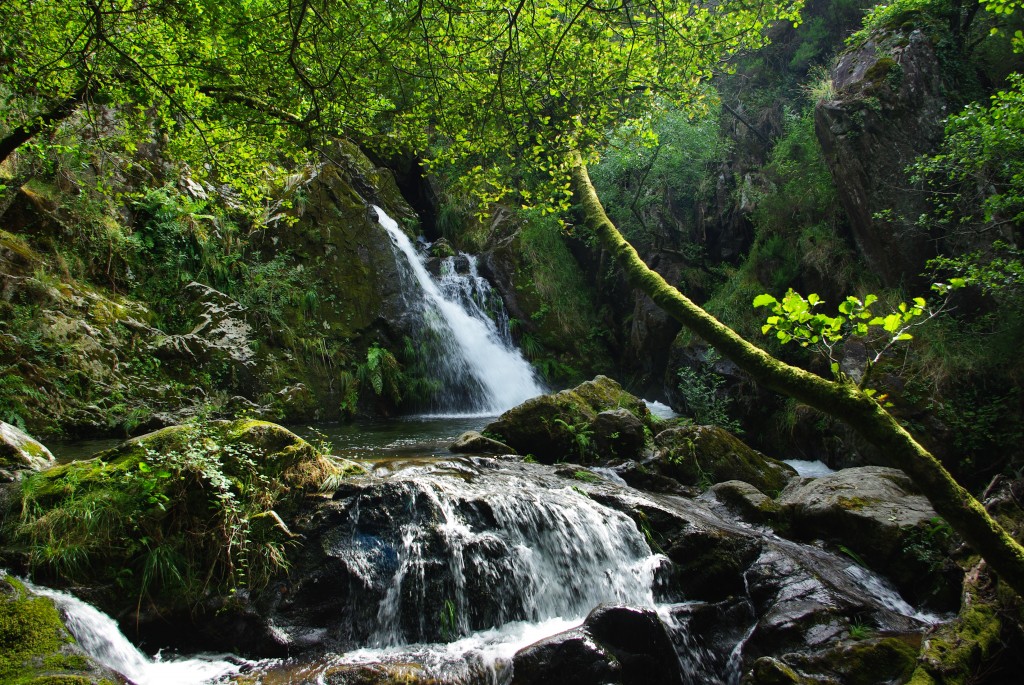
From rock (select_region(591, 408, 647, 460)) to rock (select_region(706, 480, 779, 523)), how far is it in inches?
58.0

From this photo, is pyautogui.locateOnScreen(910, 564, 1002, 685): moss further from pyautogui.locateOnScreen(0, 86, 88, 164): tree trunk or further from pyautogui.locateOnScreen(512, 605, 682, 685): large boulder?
pyautogui.locateOnScreen(0, 86, 88, 164): tree trunk

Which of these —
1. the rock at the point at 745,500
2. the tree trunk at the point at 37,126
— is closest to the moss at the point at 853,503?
the rock at the point at 745,500

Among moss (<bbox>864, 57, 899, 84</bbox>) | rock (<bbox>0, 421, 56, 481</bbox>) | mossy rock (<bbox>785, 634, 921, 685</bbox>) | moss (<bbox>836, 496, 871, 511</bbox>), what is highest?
moss (<bbox>864, 57, 899, 84</bbox>)

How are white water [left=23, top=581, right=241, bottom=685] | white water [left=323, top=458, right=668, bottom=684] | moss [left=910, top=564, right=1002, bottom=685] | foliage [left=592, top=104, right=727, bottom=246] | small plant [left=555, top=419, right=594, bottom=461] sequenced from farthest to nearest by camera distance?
1. foliage [left=592, top=104, right=727, bottom=246]
2. small plant [left=555, top=419, right=594, bottom=461]
3. white water [left=323, top=458, right=668, bottom=684]
4. white water [left=23, top=581, right=241, bottom=685]
5. moss [left=910, top=564, right=1002, bottom=685]

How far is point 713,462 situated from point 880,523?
2613mm

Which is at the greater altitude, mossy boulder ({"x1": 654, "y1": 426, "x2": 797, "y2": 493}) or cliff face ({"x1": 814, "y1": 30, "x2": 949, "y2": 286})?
cliff face ({"x1": 814, "y1": 30, "x2": 949, "y2": 286})

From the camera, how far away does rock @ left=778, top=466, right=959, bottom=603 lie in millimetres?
5270

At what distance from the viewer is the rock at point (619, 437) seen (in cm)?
873

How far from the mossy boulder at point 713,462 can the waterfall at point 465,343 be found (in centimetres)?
556

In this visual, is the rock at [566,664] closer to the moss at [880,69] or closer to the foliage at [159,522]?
the foliage at [159,522]

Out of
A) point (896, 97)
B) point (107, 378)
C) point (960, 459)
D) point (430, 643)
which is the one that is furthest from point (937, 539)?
point (107, 378)

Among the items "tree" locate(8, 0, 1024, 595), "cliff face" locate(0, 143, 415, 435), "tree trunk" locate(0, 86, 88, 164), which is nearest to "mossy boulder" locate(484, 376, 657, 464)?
"cliff face" locate(0, 143, 415, 435)

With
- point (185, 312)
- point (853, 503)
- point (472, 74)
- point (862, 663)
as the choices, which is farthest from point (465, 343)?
point (862, 663)

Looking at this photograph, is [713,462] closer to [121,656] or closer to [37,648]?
[121,656]
